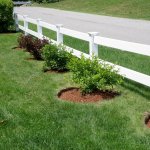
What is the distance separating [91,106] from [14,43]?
30.5 feet

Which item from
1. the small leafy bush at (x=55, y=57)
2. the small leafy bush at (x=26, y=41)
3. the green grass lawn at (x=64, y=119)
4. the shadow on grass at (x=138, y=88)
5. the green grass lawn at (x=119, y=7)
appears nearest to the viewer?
the green grass lawn at (x=64, y=119)

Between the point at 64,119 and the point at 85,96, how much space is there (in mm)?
1338

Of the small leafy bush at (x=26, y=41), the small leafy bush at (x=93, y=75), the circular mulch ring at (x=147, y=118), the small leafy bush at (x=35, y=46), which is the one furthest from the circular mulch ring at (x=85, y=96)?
the small leafy bush at (x=26, y=41)

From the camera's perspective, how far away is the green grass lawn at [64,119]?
232 inches

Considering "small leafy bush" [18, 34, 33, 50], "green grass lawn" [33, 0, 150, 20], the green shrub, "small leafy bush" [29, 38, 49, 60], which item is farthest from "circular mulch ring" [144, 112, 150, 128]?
"green grass lawn" [33, 0, 150, 20]

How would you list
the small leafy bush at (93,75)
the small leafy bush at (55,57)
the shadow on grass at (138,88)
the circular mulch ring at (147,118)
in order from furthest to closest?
the small leafy bush at (55,57) < the shadow on grass at (138,88) < the small leafy bush at (93,75) < the circular mulch ring at (147,118)

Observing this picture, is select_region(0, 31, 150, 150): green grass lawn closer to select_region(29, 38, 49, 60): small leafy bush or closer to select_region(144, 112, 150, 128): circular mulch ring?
select_region(144, 112, 150, 128): circular mulch ring

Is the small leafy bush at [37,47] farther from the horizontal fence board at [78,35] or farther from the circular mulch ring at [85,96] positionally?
the circular mulch ring at [85,96]

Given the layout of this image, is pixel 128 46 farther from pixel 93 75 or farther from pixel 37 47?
pixel 37 47

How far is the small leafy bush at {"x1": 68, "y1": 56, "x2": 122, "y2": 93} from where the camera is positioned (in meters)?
7.89

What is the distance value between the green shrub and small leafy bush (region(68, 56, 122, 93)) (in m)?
12.4

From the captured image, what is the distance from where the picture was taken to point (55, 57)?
Result: 1036 centimetres

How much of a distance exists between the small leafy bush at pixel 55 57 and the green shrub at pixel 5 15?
10.0 metres

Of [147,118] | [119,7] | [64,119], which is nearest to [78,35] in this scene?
[64,119]
